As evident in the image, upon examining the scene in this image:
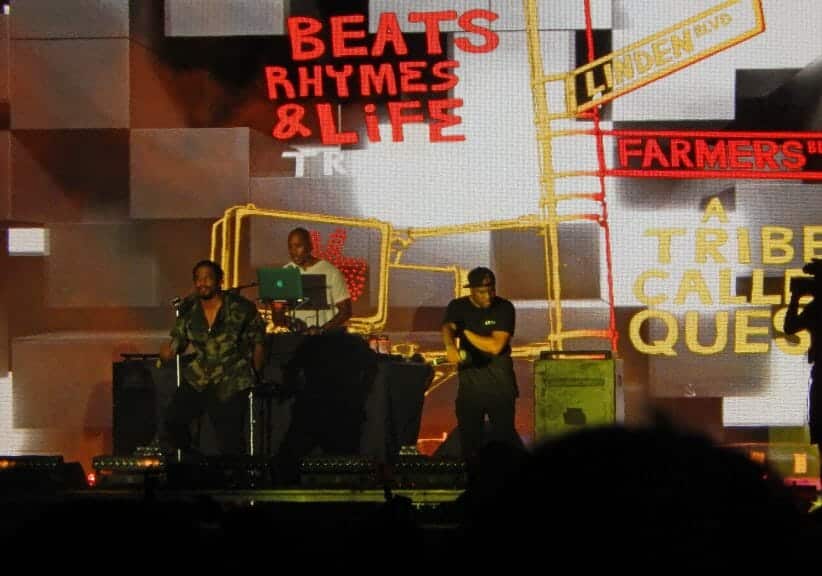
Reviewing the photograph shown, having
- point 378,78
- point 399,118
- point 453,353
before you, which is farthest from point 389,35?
point 453,353

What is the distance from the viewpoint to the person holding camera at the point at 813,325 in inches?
257

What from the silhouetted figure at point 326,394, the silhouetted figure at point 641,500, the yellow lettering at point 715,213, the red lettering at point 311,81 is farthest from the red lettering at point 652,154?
the silhouetted figure at point 641,500

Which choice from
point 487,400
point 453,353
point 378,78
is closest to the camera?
point 453,353

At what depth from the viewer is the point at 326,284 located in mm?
A: 8719

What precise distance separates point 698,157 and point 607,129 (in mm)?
736

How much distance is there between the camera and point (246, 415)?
8.38m

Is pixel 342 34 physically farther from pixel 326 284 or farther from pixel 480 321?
pixel 480 321

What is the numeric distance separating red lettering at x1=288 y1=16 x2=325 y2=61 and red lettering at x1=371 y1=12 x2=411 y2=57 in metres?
0.44

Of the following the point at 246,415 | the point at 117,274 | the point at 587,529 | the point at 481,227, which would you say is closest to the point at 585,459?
the point at 587,529

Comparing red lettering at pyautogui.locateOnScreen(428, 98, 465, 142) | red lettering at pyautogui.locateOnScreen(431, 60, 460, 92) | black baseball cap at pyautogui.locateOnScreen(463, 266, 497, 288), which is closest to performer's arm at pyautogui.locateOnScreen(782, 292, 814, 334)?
black baseball cap at pyautogui.locateOnScreen(463, 266, 497, 288)

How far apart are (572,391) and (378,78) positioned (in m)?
3.39

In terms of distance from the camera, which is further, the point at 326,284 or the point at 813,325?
the point at 326,284

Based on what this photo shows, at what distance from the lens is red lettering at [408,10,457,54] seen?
33.6 ft

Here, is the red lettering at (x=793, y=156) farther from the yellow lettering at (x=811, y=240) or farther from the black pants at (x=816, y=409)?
the black pants at (x=816, y=409)
